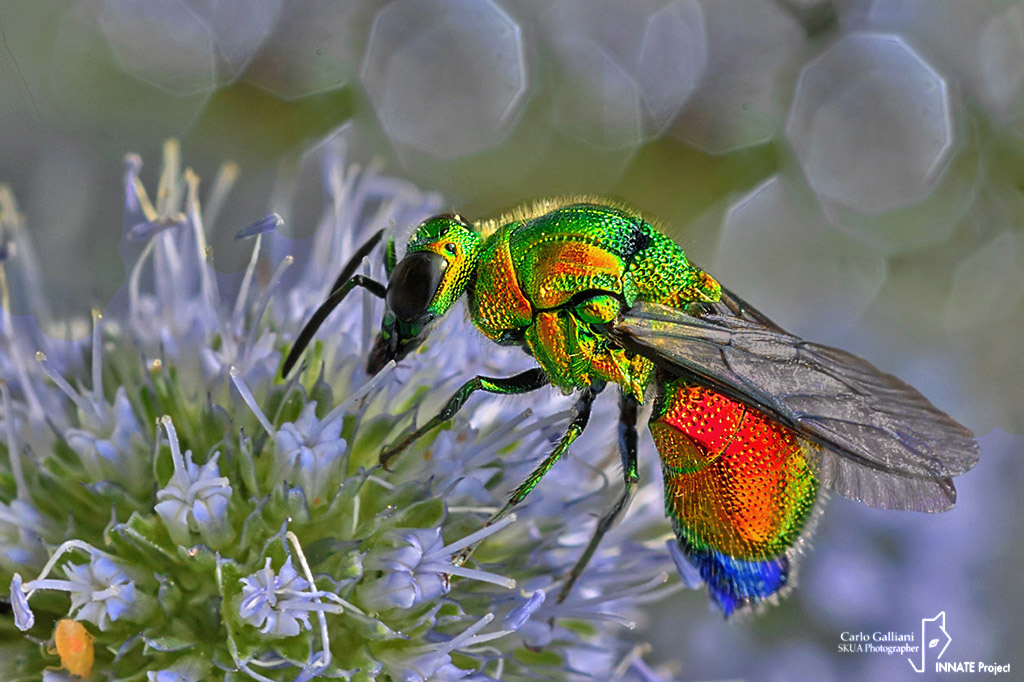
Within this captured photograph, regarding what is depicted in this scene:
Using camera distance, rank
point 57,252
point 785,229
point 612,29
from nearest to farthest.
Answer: point 57,252
point 612,29
point 785,229

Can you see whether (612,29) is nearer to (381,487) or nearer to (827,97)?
(827,97)

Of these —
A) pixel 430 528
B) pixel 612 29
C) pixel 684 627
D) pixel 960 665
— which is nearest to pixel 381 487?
pixel 430 528

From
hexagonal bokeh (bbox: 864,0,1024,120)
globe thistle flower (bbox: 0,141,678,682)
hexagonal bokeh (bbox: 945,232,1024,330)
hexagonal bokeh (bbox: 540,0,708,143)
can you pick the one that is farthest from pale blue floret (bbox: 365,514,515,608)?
hexagonal bokeh (bbox: 864,0,1024,120)

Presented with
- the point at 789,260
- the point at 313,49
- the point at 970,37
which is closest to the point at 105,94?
the point at 313,49

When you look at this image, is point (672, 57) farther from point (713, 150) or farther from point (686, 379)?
point (686, 379)

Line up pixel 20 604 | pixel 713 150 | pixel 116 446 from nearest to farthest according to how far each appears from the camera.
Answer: pixel 20 604 → pixel 116 446 → pixel 713 150

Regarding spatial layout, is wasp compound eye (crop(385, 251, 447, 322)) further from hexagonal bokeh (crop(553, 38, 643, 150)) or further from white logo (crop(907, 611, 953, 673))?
hexagonal bokeh (crop(553, 38, 643, 150))
